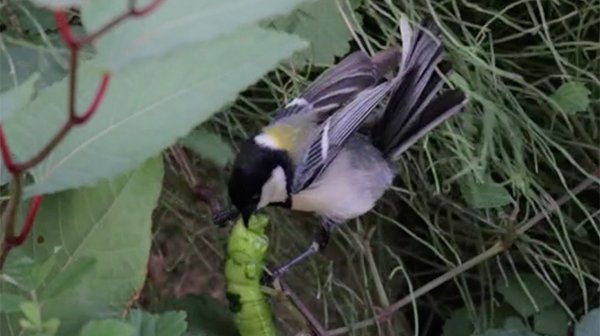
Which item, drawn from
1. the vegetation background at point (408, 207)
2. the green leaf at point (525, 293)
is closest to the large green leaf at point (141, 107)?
the vegetation background at point (408, 207)

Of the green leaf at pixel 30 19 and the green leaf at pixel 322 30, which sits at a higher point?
the green leaf at pixel 30 19

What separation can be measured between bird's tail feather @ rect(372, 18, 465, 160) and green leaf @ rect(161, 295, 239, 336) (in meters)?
0.20

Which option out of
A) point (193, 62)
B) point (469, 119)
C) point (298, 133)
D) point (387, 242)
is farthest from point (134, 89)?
point (387, 242)

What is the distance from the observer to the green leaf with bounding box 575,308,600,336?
890 millimetres

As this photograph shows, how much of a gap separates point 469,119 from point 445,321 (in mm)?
229

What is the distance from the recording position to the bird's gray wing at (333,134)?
823mm

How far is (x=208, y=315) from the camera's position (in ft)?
2.59

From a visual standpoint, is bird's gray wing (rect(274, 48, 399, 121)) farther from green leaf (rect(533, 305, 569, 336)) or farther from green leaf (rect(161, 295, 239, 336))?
green leaf (rect(533, 305, 569, 336))

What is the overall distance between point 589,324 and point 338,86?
273 mm

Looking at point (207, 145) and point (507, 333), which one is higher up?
point (207, 145)

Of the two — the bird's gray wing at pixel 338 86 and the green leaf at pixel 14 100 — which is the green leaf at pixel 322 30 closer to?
the bird's gray wing at pixel 338 86

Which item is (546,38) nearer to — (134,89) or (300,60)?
(300,60)

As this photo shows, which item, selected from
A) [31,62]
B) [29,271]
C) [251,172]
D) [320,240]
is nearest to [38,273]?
[29,271]

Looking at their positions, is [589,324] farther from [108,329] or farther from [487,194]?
→ [108,329]
